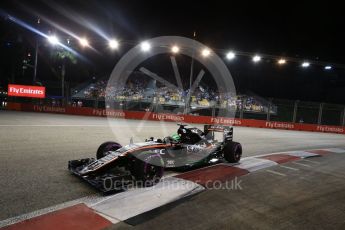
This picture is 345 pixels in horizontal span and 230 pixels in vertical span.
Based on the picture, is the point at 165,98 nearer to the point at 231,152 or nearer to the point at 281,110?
the point at 281,110

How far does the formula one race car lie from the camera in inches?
223

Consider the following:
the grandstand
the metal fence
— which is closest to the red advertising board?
the grandstand

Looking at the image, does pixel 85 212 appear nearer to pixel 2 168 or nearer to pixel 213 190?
pixel 213 190

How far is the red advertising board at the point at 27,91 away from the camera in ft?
81.3

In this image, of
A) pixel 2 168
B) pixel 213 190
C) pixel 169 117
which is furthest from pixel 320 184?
pixel 169 117

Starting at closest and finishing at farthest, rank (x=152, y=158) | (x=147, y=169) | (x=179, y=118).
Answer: (x=147, y=169) < (x=152, y=158) < (x=179, y=118)

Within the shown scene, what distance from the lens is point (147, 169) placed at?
5.79 m

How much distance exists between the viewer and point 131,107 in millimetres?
24422

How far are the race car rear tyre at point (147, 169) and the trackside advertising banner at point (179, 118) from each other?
17231 millimetres

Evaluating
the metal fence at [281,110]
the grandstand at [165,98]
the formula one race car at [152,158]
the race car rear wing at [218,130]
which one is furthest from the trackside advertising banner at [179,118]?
the formula one race car at [152,158]

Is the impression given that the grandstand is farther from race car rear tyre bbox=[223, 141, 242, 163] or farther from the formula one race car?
race car rear tyre bbox=[223, 141, 242, 163]

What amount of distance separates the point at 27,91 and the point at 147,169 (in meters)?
22.3

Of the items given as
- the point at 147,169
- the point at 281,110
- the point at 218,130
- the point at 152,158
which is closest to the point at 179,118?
the point at 281,110

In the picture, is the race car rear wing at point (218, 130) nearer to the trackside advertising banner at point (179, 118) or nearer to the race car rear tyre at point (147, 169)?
the race car rear tyre at point (147, 169)
